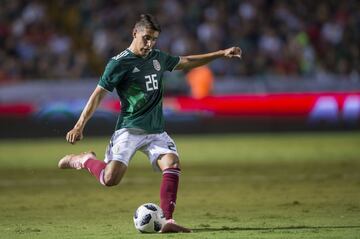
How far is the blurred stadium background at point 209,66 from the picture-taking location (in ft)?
73.7

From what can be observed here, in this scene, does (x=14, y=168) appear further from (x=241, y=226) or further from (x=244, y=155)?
(x=241, y=226)

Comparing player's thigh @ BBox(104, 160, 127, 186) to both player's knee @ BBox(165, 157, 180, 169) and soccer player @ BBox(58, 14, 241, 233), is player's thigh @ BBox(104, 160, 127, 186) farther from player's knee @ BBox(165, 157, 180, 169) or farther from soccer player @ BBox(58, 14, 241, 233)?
player's knee @ BBox(165, 157, 180, 169)

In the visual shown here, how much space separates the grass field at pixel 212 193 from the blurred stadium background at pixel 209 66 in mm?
1738

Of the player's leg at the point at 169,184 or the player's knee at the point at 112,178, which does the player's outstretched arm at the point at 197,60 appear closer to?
the player's leg at the point at 169,184

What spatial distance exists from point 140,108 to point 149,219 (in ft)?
4.06

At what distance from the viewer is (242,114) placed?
75.5ft

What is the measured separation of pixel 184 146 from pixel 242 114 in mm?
2507

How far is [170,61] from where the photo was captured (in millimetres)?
9219

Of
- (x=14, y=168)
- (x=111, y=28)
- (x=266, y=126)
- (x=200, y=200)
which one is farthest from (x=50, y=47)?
(x=200, y=200)

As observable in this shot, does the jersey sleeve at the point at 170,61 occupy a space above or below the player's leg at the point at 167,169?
above

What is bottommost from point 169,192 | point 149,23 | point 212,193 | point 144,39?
point 212,193

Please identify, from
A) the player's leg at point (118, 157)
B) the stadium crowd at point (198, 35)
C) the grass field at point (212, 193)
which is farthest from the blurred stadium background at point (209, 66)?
the player's leg at point (118, 157)

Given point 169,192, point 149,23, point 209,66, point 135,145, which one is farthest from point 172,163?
point 209,66

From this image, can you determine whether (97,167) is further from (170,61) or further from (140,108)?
(170,61)
